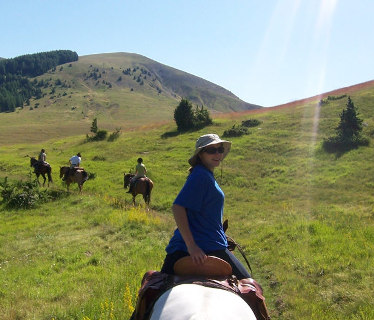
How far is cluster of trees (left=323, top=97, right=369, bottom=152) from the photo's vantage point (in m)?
27.9

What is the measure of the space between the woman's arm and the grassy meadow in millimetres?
2365

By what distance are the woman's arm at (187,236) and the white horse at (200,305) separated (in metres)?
0.46

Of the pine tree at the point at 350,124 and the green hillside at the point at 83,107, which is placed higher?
the green hillside at the point at 83,107

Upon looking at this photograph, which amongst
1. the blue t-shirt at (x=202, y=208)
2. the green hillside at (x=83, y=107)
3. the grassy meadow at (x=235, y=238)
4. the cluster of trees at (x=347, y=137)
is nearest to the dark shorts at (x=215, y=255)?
the blue t-shirt at (x=202, y=208)

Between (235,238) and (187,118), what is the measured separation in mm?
31529

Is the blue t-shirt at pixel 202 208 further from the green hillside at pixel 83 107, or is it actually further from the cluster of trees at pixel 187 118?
the green hillside at pixel 83 107

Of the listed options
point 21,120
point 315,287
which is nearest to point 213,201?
point 315,287

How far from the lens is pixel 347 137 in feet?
92.6

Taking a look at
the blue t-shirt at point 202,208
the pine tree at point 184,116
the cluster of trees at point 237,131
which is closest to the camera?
the blue t-shirt at point 202,208

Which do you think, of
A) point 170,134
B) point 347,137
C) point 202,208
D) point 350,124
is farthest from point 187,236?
point 170,134

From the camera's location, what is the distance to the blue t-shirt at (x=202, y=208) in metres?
3.62

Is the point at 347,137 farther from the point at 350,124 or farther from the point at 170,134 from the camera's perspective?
the point at 170,134

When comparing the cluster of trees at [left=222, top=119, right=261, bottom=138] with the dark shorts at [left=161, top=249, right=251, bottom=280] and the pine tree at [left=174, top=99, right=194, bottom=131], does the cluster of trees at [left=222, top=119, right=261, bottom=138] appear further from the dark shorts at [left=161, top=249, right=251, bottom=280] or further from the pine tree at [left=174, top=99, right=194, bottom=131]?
the dark shorts at [left=161, top=249, right=251, bottom=280]

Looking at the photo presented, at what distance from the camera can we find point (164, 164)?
2808 cm
